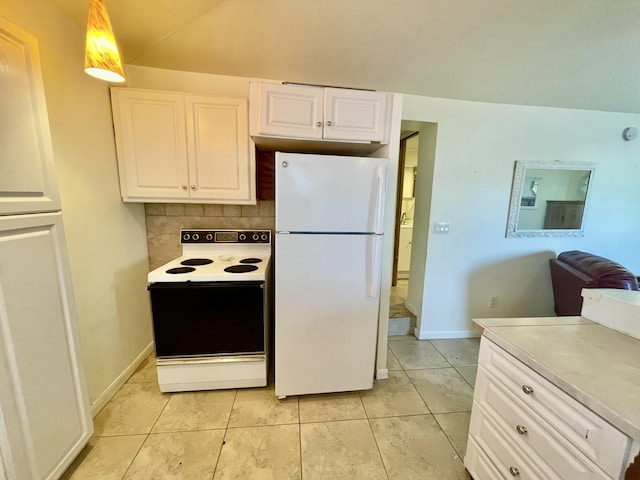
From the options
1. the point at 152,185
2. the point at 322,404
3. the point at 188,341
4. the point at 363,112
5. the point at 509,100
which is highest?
the point at 509,100

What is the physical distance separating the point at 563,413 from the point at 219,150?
2.31 m

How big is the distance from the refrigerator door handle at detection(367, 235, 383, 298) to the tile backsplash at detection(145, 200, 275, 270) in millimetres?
1091

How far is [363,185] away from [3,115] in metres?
1.63

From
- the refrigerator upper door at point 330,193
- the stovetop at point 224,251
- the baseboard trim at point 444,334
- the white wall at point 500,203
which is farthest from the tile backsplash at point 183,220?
the baseboard trim at point 444,334

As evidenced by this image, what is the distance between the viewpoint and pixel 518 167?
2.47m

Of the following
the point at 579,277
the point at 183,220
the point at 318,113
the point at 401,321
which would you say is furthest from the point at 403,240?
the point at 183,220

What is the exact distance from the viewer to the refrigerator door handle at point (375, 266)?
1668 millimetres

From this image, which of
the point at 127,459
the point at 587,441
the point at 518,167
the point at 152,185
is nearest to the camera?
the point at 587,441

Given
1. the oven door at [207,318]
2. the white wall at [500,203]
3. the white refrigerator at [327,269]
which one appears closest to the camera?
the white refrigerator at [327,269]

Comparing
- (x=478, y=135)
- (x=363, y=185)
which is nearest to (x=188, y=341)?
(x=363, y=185)

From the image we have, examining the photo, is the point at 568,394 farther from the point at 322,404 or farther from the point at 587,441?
the point at 322,404

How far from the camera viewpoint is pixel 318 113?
1.67m

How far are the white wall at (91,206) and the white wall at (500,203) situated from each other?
236 cm

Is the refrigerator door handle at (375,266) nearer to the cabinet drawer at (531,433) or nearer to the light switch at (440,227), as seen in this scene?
the cabinet drawer at (531,433)
